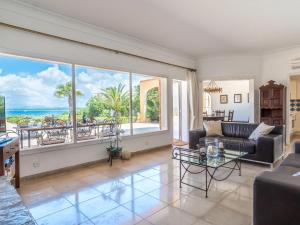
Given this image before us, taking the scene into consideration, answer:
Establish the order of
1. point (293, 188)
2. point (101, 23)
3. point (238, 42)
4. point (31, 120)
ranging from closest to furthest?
1. point (293, 188)
2. point (101, 23)
3. point (31, 120)
4. point (238, 42)

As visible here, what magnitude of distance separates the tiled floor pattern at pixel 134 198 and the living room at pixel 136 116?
0.02m

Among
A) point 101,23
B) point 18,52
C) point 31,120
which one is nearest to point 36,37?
point 18,52

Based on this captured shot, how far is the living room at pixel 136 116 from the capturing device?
2357 mm

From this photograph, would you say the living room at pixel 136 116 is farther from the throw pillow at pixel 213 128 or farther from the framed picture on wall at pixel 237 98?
the framed picture on wall at pixel 237 98

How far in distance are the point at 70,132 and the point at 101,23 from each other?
88.6 inches

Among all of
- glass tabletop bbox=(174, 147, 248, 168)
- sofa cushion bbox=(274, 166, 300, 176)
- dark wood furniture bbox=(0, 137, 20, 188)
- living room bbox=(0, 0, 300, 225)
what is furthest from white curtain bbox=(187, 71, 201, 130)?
dark wood furniture bbox=(0, 137, 20, 188)

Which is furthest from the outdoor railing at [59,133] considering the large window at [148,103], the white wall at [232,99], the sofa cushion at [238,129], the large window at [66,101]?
the white wall at [232,99]

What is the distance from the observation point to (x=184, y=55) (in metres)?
6.33

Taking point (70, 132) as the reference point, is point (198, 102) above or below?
A: above

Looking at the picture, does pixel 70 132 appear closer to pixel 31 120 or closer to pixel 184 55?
pixel 31 120

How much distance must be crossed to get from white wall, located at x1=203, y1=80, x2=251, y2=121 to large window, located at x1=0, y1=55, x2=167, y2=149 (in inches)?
267

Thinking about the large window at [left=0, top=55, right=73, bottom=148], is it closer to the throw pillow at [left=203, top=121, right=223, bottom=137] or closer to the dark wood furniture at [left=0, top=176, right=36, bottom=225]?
the dark wood furniture at [left=0, top=176, right=36, bottom=225]

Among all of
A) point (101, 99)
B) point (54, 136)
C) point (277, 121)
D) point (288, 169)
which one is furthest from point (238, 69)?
point (54, 136)

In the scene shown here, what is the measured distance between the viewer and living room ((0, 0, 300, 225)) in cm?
236
